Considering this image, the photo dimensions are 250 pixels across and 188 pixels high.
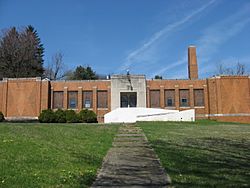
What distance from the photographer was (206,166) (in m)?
8.96

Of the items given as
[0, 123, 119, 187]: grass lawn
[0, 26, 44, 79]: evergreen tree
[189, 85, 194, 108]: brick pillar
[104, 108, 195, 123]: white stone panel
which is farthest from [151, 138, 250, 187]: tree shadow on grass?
[0, 26, 44, 79]: evergreen tree

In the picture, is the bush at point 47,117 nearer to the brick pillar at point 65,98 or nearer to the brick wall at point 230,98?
the brick pillar at point 65,98

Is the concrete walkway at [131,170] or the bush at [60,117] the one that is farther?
the bush at [60,117]

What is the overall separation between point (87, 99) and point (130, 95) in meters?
6.91

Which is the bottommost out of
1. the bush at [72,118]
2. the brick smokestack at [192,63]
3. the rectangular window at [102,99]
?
the bush at [72,118]

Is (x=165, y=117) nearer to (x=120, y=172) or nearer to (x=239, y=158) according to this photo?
(x=239, y=158)

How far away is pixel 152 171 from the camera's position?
823 centimetres

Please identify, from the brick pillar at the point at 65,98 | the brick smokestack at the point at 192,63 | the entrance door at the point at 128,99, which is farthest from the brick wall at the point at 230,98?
the brick pillar at the point at 65,98

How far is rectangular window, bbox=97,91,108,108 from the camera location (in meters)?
54.9

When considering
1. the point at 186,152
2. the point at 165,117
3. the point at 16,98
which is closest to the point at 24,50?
the point at 16,98

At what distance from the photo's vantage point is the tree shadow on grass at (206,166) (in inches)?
276

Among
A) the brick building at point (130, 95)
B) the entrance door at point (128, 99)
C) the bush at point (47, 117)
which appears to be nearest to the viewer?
the bush at point (47, 117)

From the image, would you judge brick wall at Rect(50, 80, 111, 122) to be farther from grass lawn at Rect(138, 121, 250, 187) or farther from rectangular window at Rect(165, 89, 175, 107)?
grass lawn at Rect(138, 121, 250, 187)

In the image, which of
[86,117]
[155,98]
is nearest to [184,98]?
[155,98]
